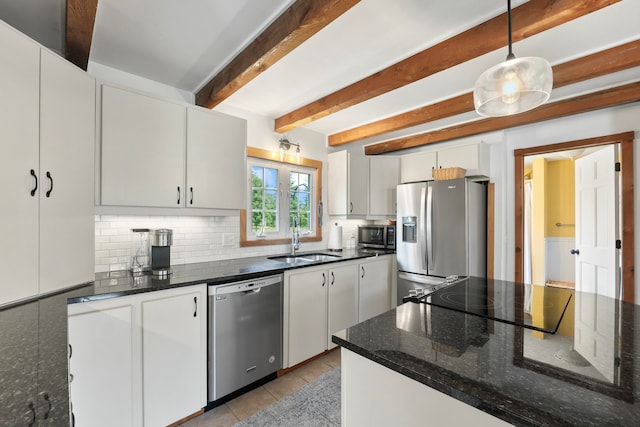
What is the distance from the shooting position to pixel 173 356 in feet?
5.89

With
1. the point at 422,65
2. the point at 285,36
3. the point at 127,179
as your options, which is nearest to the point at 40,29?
the point at 127,179

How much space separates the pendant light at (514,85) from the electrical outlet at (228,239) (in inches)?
90.1

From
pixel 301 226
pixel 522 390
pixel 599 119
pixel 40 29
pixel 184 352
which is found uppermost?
pixel 40 29

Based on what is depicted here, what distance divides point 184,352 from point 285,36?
2.00 m

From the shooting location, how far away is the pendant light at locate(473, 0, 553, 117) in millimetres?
1190

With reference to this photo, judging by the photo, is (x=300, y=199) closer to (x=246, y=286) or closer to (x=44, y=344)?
(x=246, y=286)

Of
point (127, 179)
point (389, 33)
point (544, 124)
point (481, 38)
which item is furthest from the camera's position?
point (544, 124)

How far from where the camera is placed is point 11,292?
1.31m

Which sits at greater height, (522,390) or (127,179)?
(127,179)

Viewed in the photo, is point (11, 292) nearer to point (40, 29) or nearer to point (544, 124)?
point (40, 29)

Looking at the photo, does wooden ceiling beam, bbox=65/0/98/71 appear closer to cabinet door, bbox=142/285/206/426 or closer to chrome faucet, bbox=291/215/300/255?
cabinet door, bbox=142/285/206/426

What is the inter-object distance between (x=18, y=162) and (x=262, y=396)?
2078mm

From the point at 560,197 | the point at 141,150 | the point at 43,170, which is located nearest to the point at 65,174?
the point at 43,170

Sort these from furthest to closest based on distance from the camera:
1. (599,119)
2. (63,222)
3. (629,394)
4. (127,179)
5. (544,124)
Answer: (544,124), (599,119), (127,179), (63,222), (629,394)
